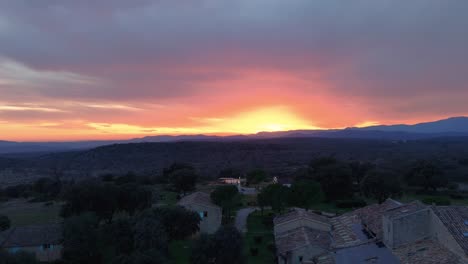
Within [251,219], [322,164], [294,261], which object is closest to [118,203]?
[251,219]

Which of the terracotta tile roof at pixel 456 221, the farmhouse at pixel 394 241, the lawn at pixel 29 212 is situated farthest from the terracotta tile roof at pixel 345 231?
the lawn at pixel 29 212

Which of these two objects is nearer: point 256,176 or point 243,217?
point 243,217

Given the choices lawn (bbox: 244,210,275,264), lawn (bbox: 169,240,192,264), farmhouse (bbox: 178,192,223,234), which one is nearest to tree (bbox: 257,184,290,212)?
lawn (bbox: 244,210,275,264)

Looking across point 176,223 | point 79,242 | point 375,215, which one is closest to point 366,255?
point 375,215

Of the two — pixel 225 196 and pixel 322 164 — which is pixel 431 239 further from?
pixel 322 164

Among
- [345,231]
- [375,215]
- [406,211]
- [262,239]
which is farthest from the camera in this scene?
[262,239]

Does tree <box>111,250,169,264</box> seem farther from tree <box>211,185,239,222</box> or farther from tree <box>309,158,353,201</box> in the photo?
tree <box>309,158,353,201</box>

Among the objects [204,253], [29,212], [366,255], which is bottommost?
[29,212]

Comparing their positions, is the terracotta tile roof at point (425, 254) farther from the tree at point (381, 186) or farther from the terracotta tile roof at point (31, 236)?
the terracotta tile roof at point (31, 236)

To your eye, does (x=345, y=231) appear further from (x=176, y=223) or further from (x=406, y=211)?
(x=176, y=223)
